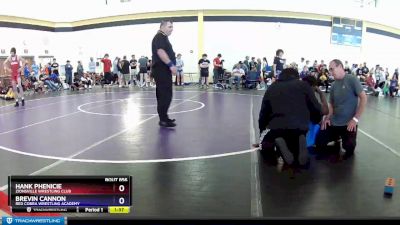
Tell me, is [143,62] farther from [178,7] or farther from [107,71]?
[178,7]

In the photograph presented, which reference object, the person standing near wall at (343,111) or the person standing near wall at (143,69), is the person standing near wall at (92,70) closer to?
the person standing near wall at (143,69)

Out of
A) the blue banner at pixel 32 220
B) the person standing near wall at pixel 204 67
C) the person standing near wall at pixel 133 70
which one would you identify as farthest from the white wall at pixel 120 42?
the blue banner at pixel 32 220

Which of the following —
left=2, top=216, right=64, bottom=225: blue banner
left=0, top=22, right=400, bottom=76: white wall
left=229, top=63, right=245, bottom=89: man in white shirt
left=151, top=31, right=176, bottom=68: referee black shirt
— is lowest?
left=2, top=216, right=64, bottom=225: blue banner

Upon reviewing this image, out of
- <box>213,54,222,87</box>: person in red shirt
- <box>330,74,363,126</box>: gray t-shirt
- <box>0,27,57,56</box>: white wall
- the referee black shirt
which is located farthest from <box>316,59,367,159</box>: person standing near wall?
<box>0,27,57,56</box>: white wall

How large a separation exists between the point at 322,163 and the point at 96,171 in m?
2.94

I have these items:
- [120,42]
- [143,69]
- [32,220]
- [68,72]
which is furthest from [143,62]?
[32,220]

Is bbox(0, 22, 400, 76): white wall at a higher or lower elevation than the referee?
higher

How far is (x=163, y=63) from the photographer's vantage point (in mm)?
6914

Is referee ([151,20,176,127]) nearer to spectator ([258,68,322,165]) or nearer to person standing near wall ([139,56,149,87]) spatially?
spectator ([258,68,322,165])

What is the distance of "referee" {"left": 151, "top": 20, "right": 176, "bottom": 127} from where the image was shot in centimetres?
679

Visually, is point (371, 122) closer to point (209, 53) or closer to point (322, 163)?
point (322, 163)
